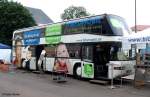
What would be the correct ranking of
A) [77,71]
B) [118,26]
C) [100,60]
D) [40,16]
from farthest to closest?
[40,16] → [77,71] → [100,60] → [118,26]

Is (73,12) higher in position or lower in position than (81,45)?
higher

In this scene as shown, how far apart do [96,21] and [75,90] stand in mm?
5228

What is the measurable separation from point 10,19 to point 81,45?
34847 millimetres

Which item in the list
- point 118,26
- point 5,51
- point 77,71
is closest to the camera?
point 118,26

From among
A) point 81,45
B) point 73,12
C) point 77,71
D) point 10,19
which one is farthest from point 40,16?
point 81,45

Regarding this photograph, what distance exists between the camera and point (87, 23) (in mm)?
22219

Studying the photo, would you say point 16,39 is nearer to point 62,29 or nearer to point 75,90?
point 62,29

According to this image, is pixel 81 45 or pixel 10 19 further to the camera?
pixel 10 19

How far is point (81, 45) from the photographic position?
2258cm

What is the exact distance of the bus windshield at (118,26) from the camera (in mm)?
20506

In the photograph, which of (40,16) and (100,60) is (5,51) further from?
(40,16)

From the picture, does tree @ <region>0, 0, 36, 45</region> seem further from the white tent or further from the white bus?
the white bus

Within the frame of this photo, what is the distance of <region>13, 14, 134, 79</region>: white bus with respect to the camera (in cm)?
2061

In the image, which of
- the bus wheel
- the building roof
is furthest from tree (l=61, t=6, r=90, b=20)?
the bus wheel
